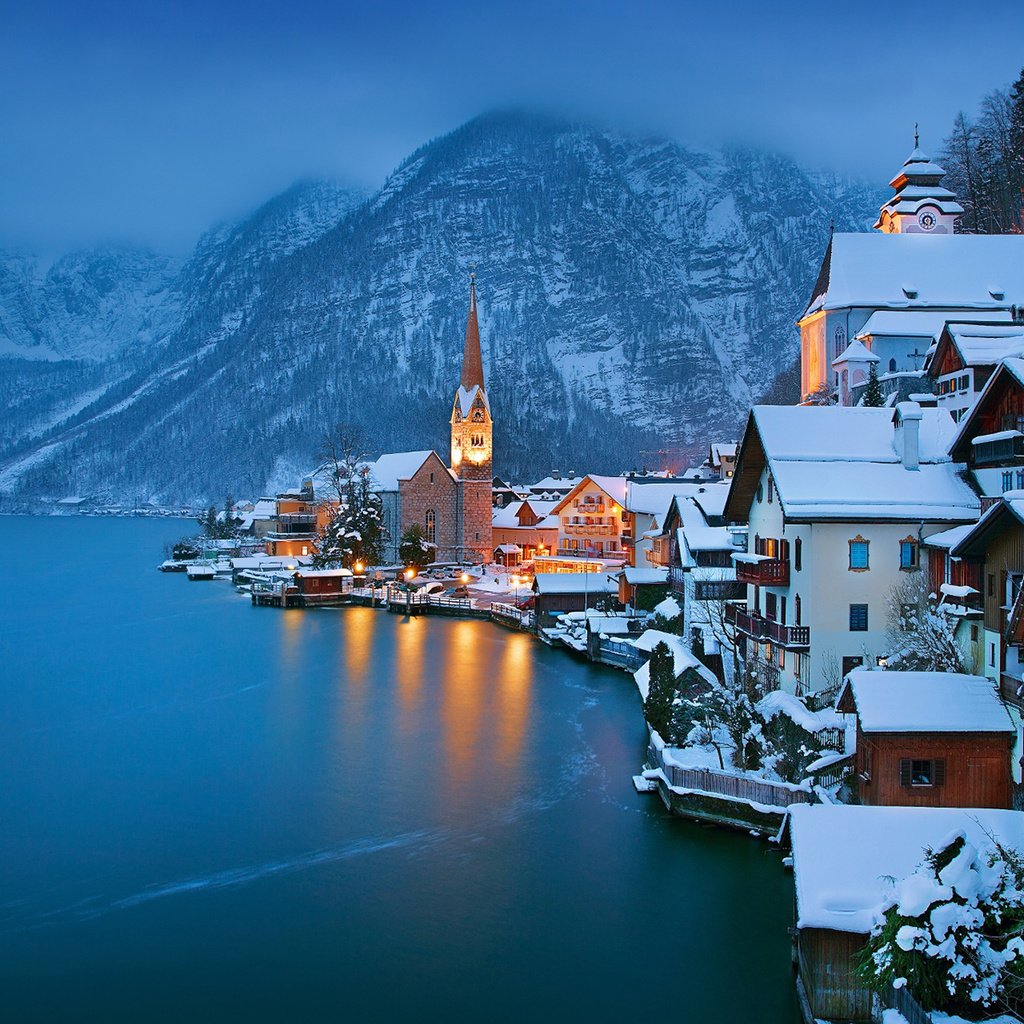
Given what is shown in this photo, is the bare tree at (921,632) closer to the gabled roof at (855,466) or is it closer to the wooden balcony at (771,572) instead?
the gabled roof at (855,466)

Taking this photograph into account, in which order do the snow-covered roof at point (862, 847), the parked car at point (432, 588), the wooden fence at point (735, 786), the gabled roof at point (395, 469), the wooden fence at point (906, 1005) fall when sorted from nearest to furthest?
the wooden fence at point (906, 1005) → the snow-covered roof at point (862, 847) → the wooden fence at point (735, 786) → the parked car at point (432, 588) → the gabled roof at point (395, 469)

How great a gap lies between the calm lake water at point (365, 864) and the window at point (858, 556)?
755cm

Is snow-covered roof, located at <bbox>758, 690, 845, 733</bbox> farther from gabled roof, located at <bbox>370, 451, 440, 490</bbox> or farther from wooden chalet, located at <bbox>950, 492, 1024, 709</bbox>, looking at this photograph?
gabled roof, located at <bbox>370, 451, 440, 490</bbox>

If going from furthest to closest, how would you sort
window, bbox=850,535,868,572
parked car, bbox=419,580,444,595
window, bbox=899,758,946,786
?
parked car, bbox=419,580,444,595 < window, bbox=850,535,868,572 < window, bbox=899,758,946,786

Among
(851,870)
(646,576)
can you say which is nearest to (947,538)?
(851,870)

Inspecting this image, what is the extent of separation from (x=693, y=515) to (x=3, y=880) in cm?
2634

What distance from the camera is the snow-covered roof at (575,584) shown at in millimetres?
51344

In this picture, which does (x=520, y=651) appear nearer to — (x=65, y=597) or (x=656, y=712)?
(x=656, y=712)

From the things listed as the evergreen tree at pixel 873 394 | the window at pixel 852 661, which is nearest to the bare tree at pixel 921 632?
the window at pixel 852 661

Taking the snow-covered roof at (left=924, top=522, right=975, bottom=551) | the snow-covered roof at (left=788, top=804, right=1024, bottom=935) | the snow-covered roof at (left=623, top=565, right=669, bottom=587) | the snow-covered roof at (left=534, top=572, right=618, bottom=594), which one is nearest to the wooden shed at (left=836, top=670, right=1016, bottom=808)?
the snow-covered roof at (left=788, top=804, right=1024, bottom=935)

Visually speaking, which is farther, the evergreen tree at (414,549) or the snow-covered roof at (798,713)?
the evergreen tree at (414,549)

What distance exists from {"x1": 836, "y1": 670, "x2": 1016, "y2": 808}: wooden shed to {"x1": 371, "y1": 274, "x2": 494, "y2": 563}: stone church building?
2603 inches

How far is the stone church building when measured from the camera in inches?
3285

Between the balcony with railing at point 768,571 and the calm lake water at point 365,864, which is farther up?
the balcony with railing at point 768,571
